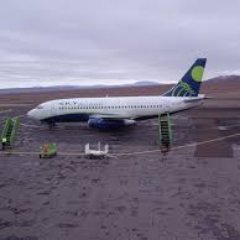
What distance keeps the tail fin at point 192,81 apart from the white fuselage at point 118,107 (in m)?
1.14

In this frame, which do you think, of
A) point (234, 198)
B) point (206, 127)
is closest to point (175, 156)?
point (234, 198)

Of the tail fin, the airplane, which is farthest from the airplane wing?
the tail fin

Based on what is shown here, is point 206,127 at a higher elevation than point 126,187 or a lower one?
higher

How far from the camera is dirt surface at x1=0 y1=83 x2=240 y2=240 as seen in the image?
15984 mm

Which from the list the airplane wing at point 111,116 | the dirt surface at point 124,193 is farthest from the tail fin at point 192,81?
the dirt surface at point 124,193

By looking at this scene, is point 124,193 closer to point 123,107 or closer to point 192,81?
point 123,107

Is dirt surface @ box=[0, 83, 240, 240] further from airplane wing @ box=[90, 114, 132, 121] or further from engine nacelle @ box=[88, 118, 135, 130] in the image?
airplane wing @ box=[90, 114, 132, 121]

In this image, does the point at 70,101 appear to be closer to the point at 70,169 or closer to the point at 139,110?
the point at 139,110

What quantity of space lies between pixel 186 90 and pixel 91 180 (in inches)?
1065

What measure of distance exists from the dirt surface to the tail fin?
11765mm

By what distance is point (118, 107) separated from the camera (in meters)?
47.3

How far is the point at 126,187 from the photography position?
22.2 meters

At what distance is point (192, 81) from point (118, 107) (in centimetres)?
888

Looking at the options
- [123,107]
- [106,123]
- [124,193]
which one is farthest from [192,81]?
[124,193]
